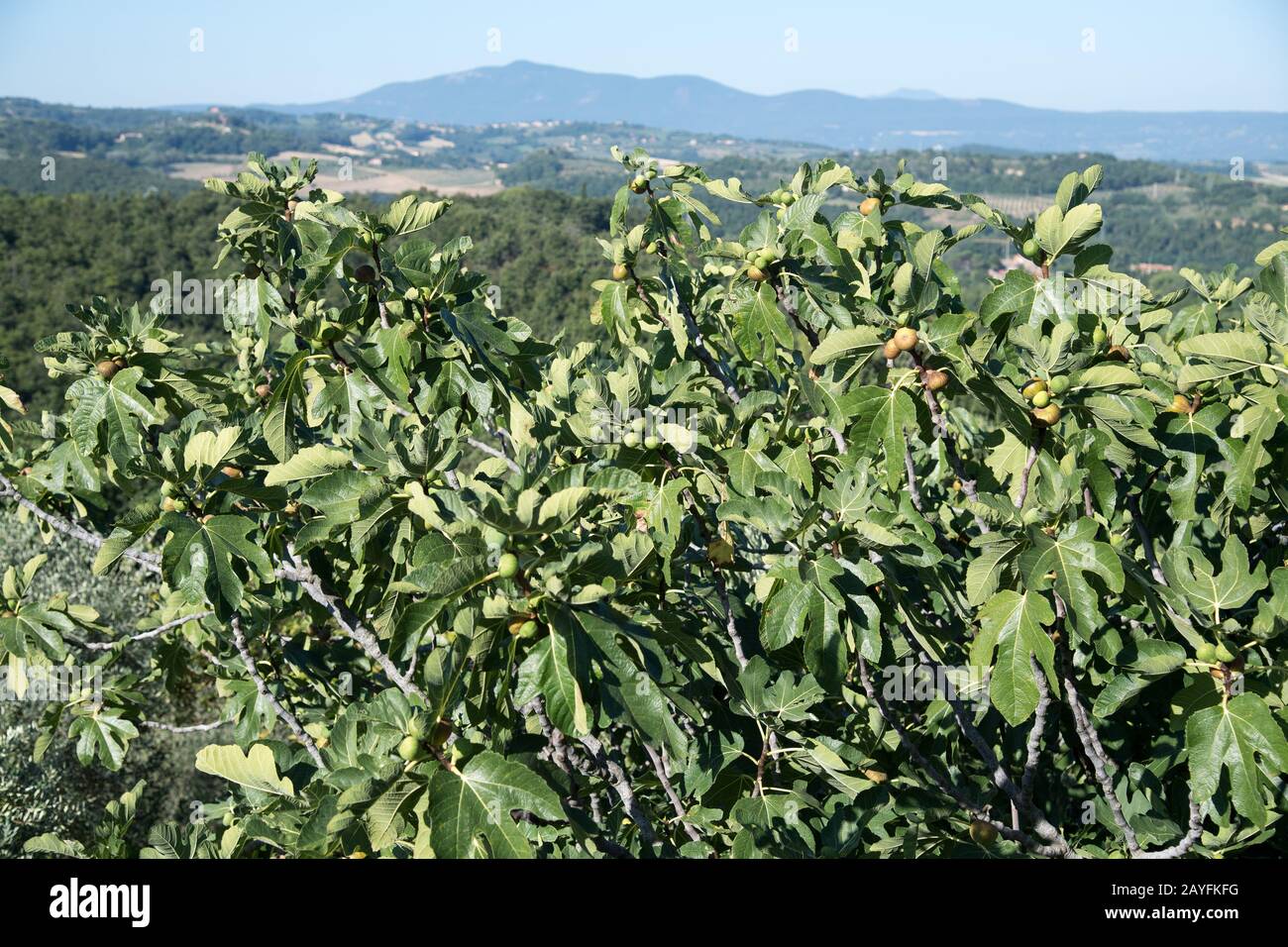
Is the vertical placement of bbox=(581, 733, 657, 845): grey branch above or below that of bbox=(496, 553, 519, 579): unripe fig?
below

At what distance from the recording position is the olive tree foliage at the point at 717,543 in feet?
7.00

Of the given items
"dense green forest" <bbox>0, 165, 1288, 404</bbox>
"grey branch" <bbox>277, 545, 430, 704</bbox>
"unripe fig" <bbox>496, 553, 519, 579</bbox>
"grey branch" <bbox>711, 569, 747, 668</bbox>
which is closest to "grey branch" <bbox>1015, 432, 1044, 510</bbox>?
"grey branch" <bbox>711, 569, 747, 668</bbox>

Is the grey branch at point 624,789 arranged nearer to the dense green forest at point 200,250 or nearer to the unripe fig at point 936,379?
the unripe fig at point 936,379

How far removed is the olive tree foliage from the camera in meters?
2.13

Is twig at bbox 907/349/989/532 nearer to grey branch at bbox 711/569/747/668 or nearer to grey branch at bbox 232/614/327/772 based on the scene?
grey branch at bbox 711/569/747/668

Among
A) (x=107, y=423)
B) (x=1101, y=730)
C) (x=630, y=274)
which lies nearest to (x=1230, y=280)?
(x=1101, y=730)

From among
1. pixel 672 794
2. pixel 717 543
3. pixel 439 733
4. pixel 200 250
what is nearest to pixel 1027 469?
pixel 717 543

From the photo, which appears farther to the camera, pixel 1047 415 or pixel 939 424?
pixel 939 424

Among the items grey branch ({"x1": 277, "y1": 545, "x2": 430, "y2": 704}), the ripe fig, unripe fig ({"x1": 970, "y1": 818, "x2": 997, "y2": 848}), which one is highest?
A: the ripe fig

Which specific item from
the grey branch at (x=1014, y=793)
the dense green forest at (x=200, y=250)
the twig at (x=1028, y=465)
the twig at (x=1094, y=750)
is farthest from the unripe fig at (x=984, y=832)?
the dense green forest at (x=200, y=250)

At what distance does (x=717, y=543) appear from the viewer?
2855 millimetres

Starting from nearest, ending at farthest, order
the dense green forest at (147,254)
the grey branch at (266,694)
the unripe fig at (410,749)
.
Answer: the unripe fig at (410,749) → the grey branch at (266,694) → the dense green forest at (147,254)

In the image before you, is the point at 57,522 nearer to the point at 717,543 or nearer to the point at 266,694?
the point at 266,694
